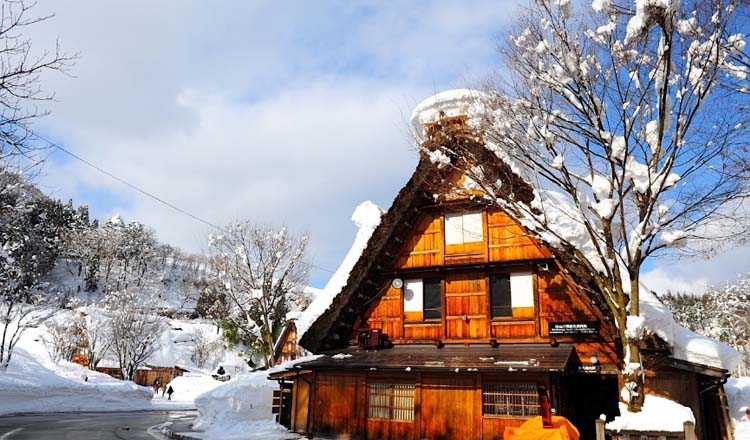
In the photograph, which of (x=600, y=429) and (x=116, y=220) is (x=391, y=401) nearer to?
(x=600, y=429)

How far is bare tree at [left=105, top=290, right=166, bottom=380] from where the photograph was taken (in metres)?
38.0

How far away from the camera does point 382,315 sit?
15180 mm

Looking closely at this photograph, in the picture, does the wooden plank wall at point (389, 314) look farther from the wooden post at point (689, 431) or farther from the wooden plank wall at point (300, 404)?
the wooden post at point (689, 431)

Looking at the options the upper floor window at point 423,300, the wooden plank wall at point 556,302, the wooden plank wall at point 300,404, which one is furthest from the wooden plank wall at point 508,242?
the wooden plank wall at point 300,404

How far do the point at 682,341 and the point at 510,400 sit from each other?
4243mm

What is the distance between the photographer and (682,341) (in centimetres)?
1175

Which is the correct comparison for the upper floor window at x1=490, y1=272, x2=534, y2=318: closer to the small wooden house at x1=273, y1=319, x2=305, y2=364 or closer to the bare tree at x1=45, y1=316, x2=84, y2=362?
the small wooden house at x1=273, y1=319, x2=305, y2=364

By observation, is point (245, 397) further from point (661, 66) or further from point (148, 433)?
point (661, 66)

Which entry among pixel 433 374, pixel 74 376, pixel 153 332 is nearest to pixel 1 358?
pixel 74 376

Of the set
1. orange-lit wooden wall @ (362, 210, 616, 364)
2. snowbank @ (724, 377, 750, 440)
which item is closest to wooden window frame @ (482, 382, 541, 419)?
orange-lit wooden wall @ (362, 210, 616, 364)

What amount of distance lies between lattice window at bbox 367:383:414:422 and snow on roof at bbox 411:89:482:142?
270 inches

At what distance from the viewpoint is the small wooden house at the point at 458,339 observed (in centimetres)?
1209

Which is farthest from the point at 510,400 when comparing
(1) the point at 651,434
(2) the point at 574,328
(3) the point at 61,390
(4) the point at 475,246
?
(3) the point at 61,390

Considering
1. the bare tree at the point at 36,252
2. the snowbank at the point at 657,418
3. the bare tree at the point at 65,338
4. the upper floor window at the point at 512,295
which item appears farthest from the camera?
the bare tree at the point at 36,252
